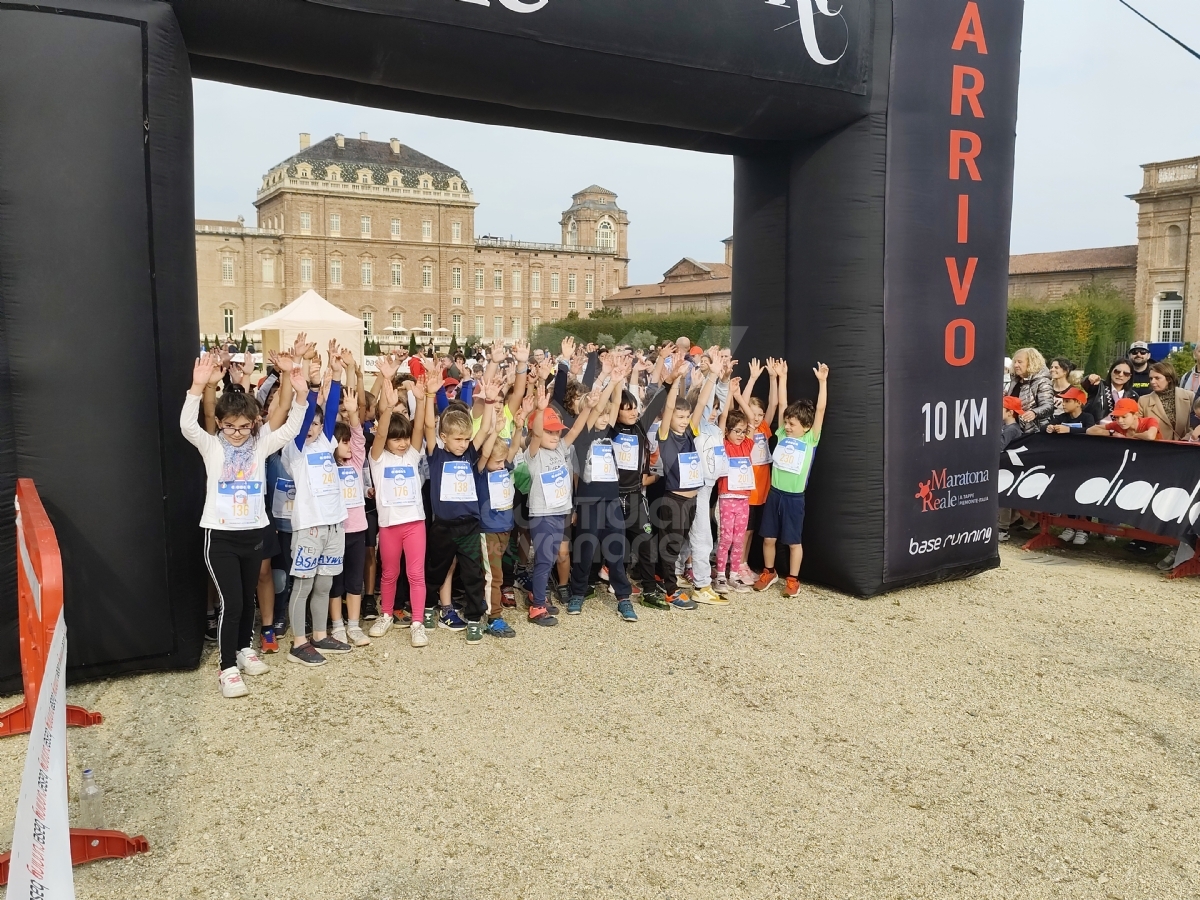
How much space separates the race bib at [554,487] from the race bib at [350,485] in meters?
1.20

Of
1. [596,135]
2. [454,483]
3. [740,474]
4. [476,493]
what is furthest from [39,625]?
[596,135]

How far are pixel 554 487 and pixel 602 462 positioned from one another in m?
0.40

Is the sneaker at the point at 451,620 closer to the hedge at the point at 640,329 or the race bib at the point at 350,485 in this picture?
the race bib at the point at 350,485

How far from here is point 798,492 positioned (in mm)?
6273

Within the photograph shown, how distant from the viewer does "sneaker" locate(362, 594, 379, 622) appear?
5.71 metres

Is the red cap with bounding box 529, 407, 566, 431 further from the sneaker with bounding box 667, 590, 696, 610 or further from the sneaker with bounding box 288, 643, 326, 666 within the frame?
the sneaker with bounding box 288, 643, 326, 666

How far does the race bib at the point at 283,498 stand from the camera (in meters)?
5.06

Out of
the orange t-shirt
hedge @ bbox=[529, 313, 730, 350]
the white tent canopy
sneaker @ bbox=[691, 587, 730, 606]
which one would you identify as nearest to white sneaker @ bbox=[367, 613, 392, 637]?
sneaker @ bbox=[691, 587, 730, 606]

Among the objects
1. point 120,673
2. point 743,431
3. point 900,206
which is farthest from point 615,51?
point 120,673

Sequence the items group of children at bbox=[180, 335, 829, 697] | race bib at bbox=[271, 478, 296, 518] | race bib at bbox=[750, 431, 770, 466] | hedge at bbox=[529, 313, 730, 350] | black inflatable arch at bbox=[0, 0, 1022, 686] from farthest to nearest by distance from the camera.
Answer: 1. hedge at bbox=[529, 313, 730, 350]
2. race bib at bbox=[750, 431, 770, 466]
3. race bib at bbox=[271, 478, 296, 518]
4. group of children at bbox=[180, 335, 829, 697]
5. black inflatable arch at bbox=[0, 0, 1022, 686]

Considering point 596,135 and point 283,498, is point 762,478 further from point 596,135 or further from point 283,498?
point 283,498

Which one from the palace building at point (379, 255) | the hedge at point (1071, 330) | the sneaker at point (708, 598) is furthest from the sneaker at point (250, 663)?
the palace building at point (379, 255)

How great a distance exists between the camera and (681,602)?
20.1ft

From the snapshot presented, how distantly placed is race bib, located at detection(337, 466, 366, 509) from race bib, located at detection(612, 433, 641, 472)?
5.90ft
